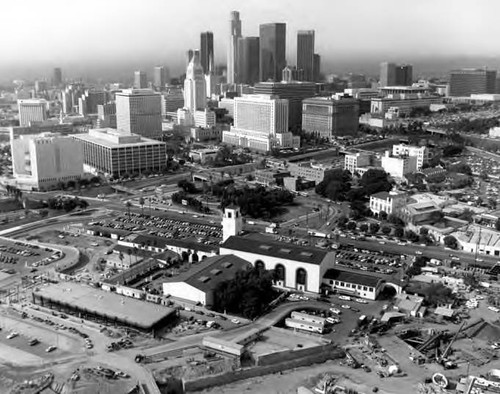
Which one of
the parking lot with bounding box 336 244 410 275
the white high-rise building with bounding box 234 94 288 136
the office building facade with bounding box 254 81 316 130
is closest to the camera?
the parking lot with bounding box 336 244 410 275

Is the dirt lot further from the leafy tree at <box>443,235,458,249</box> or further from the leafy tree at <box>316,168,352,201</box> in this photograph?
the leafy tree at <box>316,168,352,201</box>

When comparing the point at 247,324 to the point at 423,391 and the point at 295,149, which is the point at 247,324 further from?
the point at 295,149

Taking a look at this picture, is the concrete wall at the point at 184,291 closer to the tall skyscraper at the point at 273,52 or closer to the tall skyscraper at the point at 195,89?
the tall skyscraper at the point at 195,89

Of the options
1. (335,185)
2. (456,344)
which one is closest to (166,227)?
(335,185)

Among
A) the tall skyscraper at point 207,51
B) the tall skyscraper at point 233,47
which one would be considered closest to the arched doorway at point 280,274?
the tall skyscraper at point 233,47

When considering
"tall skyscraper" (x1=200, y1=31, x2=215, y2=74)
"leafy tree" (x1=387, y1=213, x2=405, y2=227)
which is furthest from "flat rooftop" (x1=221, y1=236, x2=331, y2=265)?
"tall skyscraper" (x1=200, y1=31, x2=215, y2=74)

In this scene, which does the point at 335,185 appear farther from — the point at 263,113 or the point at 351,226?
the point at 263,113

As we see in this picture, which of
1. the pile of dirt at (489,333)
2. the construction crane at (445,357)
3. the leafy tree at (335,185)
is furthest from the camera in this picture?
the leafy tree at (335,185)
